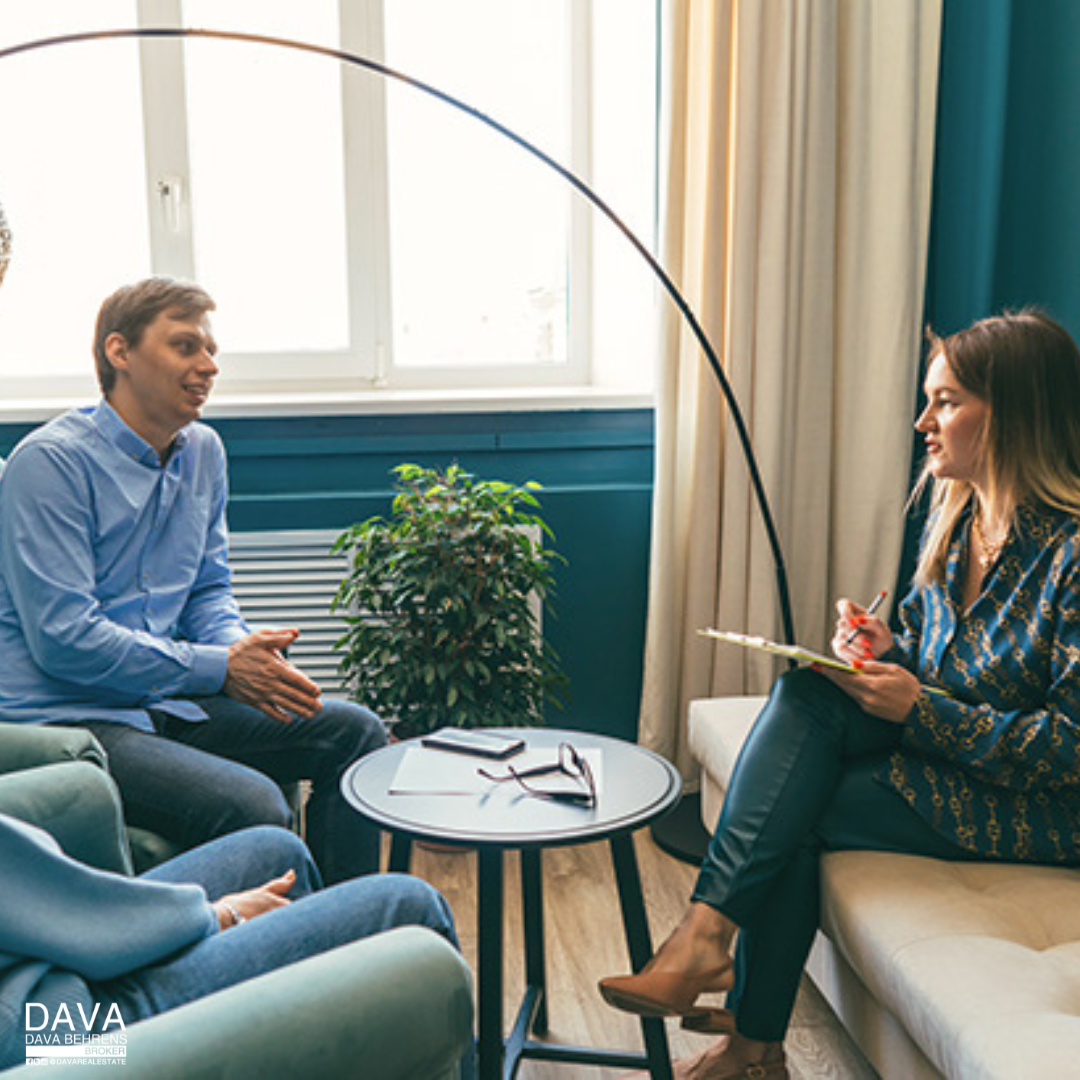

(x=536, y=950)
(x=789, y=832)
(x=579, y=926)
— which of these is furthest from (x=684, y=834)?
(x=789, y=832)

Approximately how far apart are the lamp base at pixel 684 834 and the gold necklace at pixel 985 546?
1.06 meters

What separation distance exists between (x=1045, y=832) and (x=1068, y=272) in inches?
58.9

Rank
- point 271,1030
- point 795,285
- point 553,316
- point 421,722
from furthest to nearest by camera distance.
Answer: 1. point 553,316
2. point 795,285
3. point 421,722
4. point 271,1030

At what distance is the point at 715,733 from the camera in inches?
99.6

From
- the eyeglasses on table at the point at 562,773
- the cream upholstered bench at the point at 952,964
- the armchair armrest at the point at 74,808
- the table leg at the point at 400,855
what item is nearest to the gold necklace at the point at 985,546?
the cream upholstered bench at the point at 952,964

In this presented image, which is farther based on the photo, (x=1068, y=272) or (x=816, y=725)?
(x=1068, y=272)

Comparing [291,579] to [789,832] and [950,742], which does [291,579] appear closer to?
Result: [789,832]

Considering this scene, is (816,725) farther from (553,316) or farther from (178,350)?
(553,316)

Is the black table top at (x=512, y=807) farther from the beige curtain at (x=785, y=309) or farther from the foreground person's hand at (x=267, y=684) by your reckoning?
the beige curtain at (x=785, y=309)

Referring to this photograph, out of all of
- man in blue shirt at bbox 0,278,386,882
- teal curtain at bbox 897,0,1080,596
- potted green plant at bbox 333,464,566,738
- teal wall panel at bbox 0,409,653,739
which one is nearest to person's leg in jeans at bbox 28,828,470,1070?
man in blue shirt at bbox 0,278,386,882

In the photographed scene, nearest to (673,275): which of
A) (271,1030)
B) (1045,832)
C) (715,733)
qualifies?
(715,733)

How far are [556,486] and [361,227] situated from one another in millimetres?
859

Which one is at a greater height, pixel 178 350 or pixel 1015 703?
pixel 178 350

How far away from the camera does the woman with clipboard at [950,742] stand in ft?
6.33
